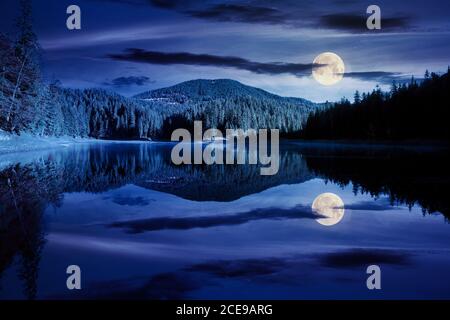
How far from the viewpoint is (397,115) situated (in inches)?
3147

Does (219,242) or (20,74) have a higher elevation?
(20,74)

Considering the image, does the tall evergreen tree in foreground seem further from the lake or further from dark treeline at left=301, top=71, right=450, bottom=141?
Answer: dark treeline at left=301, top=71, right=450, bottom=141

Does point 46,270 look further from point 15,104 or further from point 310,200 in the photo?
point 15,104

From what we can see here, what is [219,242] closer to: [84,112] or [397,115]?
[397,115]

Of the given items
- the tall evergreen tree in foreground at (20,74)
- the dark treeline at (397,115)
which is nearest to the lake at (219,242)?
the tall evergreen tree in foreground at (20,74)

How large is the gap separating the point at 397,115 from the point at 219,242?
7619 cm

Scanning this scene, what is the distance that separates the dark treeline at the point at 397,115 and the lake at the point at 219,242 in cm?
5540

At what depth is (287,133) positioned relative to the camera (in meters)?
133

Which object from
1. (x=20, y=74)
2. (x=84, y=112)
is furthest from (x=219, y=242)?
(x=84, y=112)

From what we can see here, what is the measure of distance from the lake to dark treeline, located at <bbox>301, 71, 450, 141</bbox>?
55.4 metres

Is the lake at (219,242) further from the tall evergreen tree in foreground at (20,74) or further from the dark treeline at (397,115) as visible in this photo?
the dark treeline at (397,115)

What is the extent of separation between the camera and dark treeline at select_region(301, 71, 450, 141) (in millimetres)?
71625
